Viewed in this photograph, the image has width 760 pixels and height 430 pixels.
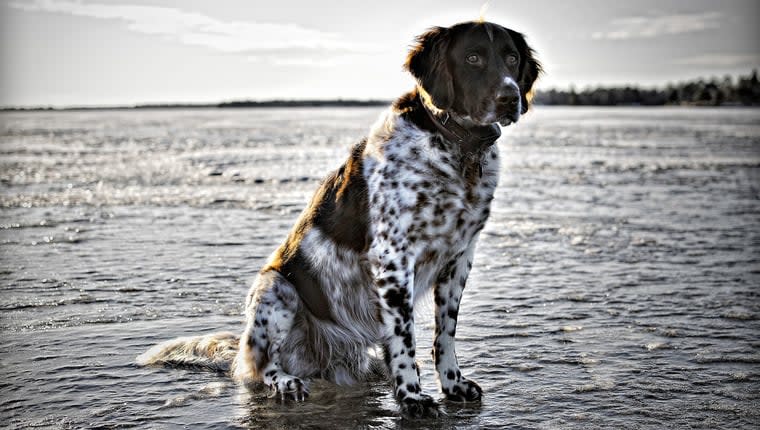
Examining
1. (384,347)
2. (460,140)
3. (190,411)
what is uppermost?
(460,140)

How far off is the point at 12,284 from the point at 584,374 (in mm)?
4951

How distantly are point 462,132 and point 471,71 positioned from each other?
13.2 inches

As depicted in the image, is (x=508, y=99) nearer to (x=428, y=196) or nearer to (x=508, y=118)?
(x=508, y=118)

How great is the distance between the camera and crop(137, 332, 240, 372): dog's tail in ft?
15.8

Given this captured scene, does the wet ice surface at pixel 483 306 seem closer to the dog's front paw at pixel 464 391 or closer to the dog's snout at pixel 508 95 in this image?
the dog's front paw at pixel 464 391

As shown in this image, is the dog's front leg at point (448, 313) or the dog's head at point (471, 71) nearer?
the dog's head at point (471, 71)

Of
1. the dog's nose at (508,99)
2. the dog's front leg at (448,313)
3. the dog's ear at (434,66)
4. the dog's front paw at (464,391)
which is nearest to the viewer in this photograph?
the dog's nose at (508,99)

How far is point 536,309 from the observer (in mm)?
6047

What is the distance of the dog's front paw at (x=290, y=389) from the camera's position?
4430 millimetres

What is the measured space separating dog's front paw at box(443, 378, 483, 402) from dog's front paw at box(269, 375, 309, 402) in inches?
32.8

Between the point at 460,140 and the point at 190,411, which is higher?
the point at 460,140

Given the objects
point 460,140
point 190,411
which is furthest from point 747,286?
point 190,411

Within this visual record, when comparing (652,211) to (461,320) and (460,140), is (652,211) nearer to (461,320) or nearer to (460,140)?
(461,320)

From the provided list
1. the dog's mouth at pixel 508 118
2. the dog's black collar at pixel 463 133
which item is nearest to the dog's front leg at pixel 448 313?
the dog's black collar at pixel 463 133
